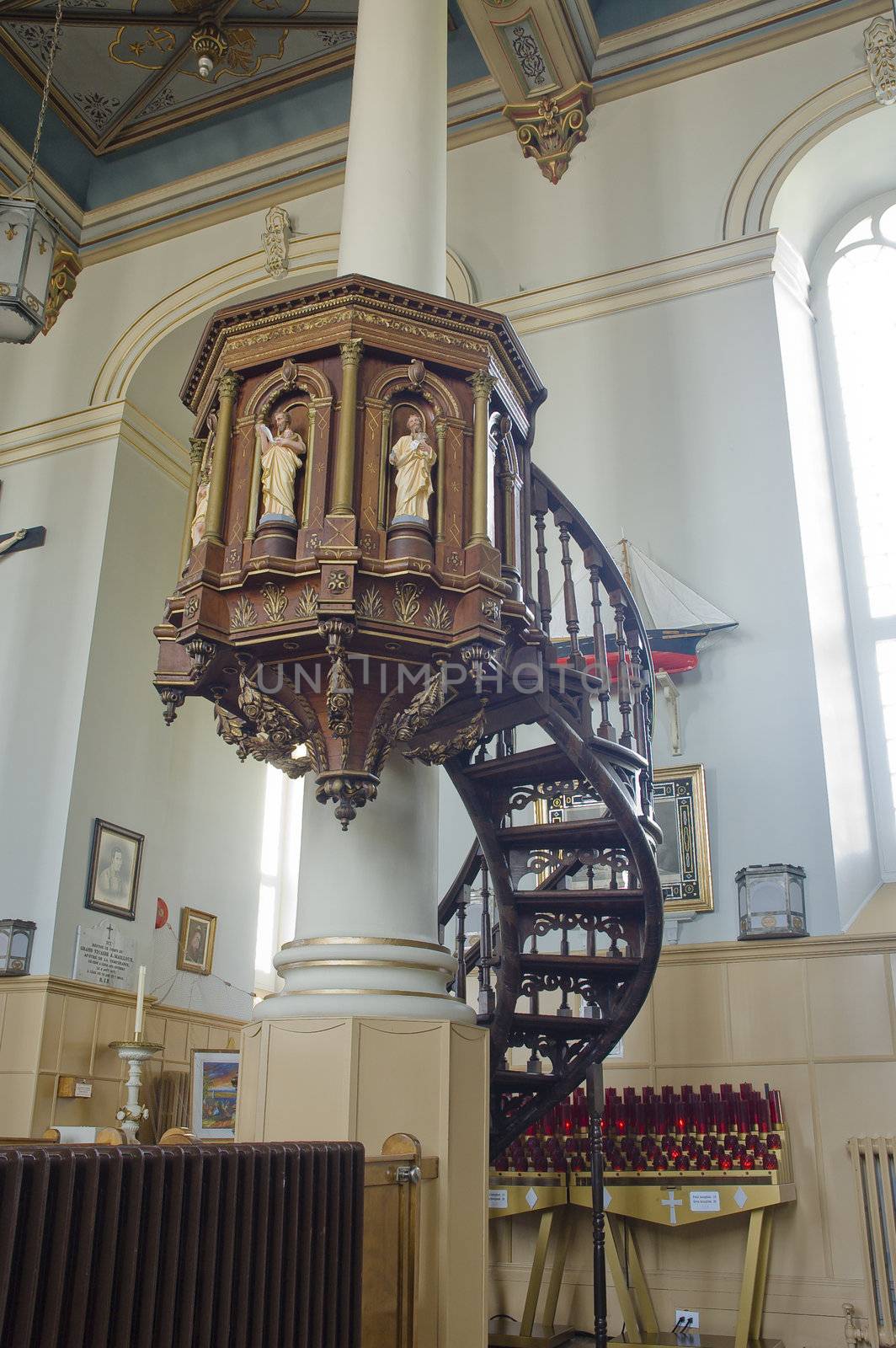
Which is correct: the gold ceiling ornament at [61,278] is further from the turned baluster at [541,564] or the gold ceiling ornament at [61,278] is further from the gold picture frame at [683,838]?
the turned baluster at [541,564]

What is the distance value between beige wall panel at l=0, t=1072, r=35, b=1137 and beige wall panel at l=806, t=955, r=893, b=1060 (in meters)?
4.42

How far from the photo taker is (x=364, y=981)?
3.54 m

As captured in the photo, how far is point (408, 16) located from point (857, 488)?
3.95 m

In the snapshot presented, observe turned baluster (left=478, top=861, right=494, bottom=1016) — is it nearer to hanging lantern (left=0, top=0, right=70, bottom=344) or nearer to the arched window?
the arched window

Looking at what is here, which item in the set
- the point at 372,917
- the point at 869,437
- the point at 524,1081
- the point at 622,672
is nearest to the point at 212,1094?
the point at 524,1081

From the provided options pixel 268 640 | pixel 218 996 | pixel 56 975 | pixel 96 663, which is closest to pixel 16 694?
pixel 96 663

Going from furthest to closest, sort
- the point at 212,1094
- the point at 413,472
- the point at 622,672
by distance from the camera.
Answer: the point at 212,1094 < the point at 622,672 < the point at 413,472

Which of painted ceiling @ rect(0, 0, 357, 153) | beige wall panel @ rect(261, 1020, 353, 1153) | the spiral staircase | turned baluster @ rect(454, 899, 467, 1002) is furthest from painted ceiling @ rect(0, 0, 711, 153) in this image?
beige wall panel @ rect(261, 1020, 353, 1153)

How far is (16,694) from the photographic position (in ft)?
27.1

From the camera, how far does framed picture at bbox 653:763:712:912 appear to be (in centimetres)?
612

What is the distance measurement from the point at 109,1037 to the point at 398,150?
561 cm

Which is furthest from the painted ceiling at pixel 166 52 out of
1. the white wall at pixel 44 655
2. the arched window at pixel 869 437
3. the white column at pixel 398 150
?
the white column at pixel 398 150

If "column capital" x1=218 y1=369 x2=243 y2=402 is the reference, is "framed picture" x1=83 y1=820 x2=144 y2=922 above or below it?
below

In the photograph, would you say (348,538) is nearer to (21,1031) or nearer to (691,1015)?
(691,1015)
